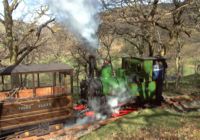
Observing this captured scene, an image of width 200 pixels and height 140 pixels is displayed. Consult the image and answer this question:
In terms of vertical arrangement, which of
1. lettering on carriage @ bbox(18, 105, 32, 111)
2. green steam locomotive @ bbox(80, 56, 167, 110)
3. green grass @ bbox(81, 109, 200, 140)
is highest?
green steam locomotive @ bbox(80, 56, 167, 110)

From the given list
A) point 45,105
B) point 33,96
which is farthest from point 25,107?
point 45,105

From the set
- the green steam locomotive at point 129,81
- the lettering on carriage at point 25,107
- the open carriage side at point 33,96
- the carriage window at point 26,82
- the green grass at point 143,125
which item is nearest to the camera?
the green grass at point 143,125

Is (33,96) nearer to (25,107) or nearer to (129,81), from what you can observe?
(25,107)

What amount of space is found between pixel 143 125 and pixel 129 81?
16.7 ft

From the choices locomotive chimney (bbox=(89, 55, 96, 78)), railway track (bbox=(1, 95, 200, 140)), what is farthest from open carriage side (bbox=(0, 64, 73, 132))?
locomotive chimney (bbox=(89, 55, 96, 78))

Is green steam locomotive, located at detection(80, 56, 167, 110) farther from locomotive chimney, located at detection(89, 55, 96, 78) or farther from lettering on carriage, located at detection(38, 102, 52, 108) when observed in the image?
lettering on carriage, located at detection(38, 102, 52, 108)

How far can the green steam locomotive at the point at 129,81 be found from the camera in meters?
15.1

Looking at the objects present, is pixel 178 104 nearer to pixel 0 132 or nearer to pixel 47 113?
pixel 47 113

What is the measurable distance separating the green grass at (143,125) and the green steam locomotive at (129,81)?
275 cm

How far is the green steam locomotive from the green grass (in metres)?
2.75

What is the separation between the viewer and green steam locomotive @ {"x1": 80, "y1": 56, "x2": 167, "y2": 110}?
15.1 meters

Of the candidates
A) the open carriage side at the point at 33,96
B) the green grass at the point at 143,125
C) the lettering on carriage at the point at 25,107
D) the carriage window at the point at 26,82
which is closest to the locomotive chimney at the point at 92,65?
the open carriage side at the point at 33,96

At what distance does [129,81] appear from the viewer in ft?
53.7

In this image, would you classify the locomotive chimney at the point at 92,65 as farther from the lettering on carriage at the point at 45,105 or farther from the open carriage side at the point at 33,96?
the lettering on carriage at the point at 45,105
